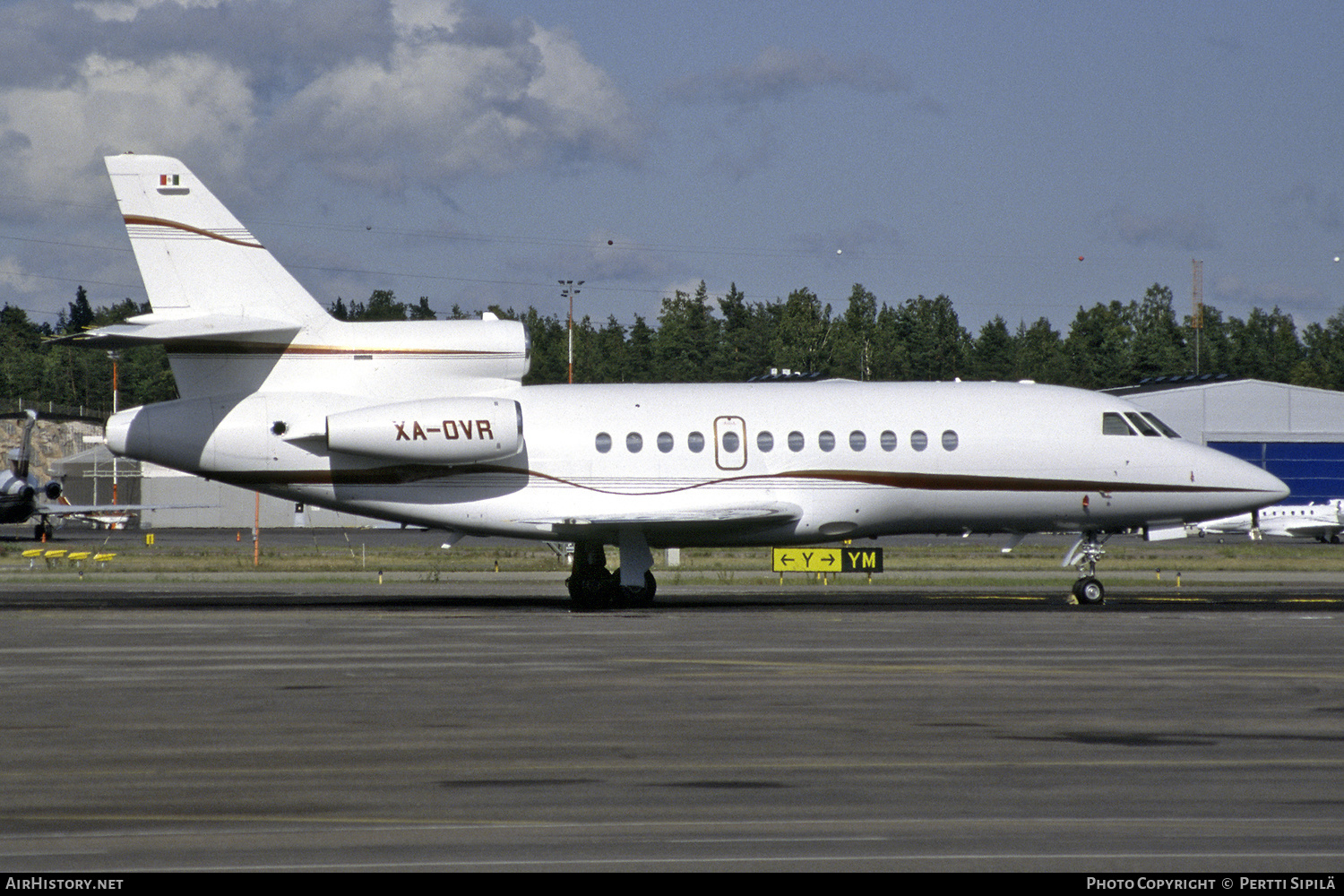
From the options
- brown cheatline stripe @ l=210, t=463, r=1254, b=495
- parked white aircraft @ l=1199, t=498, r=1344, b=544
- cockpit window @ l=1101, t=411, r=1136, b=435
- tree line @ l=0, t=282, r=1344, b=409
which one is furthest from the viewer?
tree line @ l=0, t=282, r=1344, b=409

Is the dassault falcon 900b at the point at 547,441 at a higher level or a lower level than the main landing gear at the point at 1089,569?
higher

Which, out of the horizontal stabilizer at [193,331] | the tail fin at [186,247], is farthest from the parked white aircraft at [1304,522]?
the tail fin at [186,247]

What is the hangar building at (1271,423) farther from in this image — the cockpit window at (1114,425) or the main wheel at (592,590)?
the main wheel at (592,590)

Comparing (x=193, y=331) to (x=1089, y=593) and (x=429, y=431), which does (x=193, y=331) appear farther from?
(x=1089, y=593)

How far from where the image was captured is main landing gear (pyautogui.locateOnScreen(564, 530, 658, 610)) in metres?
26.2

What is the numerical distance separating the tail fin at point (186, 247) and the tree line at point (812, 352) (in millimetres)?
94633

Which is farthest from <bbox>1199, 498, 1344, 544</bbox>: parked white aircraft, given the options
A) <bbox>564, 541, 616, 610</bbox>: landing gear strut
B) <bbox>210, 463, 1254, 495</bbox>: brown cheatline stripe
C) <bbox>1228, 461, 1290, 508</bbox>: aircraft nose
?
<bbox>564, 541, 616, 610</bbox>: landing gear strut

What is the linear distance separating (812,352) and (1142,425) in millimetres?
109611

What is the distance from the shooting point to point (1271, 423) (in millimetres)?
78250

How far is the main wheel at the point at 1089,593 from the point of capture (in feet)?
85.8

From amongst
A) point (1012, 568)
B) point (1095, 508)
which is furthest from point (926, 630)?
point (1012, 568)

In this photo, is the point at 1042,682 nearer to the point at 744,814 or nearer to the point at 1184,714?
the point at 1184,714

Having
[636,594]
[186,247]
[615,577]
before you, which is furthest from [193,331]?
[636,594]

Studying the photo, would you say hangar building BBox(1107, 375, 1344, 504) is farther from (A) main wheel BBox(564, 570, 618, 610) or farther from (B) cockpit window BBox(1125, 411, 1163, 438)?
(A) main wheel BBox(564, 570, 618, 610)
